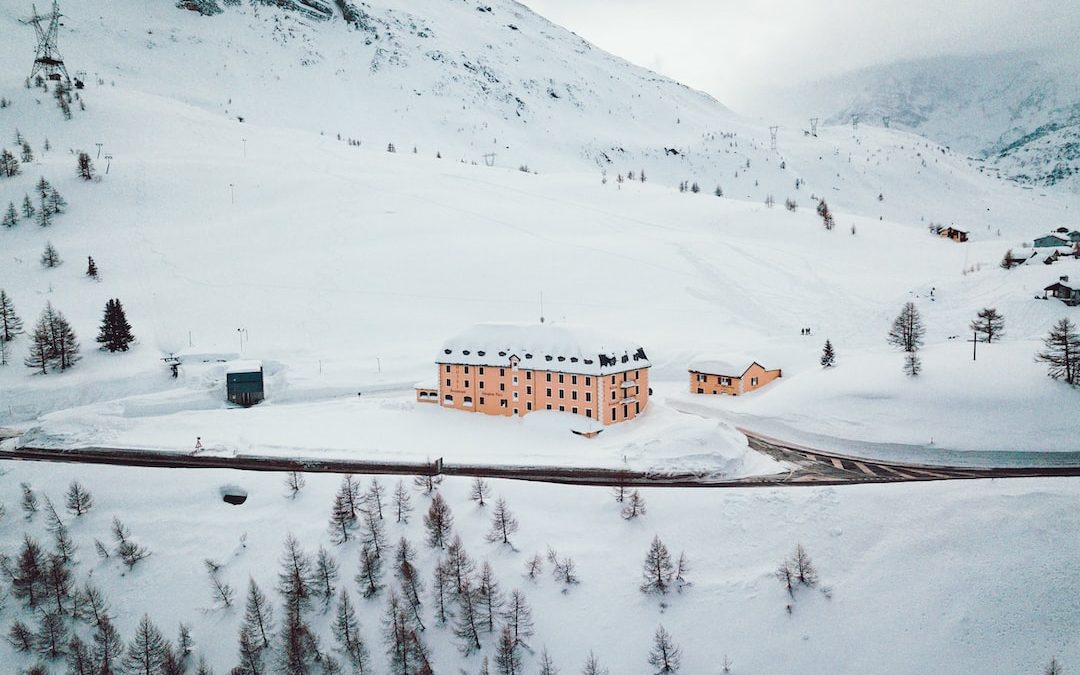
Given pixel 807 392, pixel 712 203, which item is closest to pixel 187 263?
pixel 807 392

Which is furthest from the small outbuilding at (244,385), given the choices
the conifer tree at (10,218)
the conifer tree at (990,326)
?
the conifer tree at (990,326)

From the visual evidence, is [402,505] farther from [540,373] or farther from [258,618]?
[540,373]

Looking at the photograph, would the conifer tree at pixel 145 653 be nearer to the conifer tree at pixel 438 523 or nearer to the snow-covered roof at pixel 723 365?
the conifer tree at pixel 438 523

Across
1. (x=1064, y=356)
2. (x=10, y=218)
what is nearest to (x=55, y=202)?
(x=10, y=218)

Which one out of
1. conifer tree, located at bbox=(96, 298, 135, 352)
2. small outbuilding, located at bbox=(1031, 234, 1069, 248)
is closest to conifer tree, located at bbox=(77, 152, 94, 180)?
conifer tree, located at bbox=(96, 298, 135, 352)

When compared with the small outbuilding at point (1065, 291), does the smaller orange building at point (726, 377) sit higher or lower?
lower

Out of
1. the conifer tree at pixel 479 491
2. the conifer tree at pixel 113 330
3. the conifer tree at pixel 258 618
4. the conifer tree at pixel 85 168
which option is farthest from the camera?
the conifer tree at pixel 85 168
